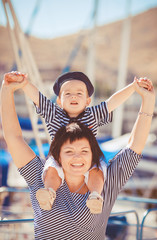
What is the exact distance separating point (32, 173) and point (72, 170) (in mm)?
145

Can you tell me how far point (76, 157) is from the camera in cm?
81

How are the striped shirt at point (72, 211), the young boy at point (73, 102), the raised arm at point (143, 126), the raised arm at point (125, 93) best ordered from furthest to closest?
the young boy at point (73, 102)
the raised arm at point (125, 93)
the raised arm at point (143, 126)
the striped shirt at point (72, 211)

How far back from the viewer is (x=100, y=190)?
2.68 ft

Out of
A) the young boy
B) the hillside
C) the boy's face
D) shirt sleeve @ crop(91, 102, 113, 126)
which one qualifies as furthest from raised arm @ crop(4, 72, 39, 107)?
the hillside

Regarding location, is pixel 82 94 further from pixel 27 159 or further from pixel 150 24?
pixel 150 24

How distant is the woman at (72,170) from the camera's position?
773 mm

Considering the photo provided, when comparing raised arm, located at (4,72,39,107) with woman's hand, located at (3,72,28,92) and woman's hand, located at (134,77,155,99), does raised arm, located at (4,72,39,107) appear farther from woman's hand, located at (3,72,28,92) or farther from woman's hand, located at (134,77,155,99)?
woman's hand, located at (134,77,155,99)

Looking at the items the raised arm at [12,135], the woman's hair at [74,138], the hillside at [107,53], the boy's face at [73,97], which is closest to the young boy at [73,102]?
the boy's face at [73,97]

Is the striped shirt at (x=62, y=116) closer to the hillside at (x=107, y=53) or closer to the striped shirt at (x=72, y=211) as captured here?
the striped shirt at (x=72, y=211)

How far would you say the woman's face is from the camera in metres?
0.81

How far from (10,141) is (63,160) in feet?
0.62

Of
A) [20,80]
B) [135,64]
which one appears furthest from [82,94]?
[135,64]

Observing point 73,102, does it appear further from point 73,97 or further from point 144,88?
point 144,88

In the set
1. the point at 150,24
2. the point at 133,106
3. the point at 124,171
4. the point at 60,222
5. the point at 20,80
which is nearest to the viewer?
the point at 60,222
